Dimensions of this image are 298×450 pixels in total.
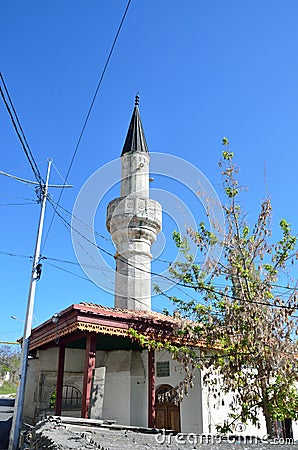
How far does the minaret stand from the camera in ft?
46.8

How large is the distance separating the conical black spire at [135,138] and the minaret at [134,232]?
2.00 feet

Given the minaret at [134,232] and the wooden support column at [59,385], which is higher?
the minaret at [134,232]

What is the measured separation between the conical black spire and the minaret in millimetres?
608

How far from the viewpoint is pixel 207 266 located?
376 inches

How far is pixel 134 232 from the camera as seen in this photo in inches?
582

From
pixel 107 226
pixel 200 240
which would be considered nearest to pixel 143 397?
pixel 200 240

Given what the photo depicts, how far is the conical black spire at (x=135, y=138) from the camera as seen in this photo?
1698 centimetres

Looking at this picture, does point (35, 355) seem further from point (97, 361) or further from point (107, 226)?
point (107, 226)

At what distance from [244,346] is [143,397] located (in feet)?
13.9

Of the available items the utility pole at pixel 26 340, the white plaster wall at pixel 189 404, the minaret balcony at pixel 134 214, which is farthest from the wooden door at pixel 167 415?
the minaret balcony at pixel 134 214

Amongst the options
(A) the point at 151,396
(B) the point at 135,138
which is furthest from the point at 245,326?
(B) the point at 135,138

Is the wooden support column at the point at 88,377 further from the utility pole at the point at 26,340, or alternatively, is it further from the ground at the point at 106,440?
the utility pole at the point at 26,340

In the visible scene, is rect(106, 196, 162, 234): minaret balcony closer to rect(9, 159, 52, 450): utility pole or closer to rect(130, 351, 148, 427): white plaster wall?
rect(9, 159, 52, 450): utility pole

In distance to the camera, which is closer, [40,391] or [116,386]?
[116,386]
